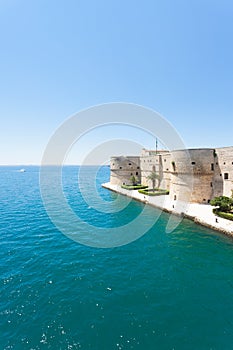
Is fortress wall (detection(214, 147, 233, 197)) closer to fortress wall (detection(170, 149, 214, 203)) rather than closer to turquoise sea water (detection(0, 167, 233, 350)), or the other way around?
fortress wall (detection(170, 149, 214, 203))

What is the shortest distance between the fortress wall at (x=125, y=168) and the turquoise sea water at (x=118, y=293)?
26186 millimetres

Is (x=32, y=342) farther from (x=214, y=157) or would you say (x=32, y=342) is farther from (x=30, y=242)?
(x=214, y=157)

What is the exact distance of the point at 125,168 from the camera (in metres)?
42.4

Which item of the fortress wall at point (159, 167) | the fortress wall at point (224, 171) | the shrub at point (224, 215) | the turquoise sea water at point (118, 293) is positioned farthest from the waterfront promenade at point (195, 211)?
the fortress wall at point (159, 167)

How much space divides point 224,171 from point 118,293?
20238mm

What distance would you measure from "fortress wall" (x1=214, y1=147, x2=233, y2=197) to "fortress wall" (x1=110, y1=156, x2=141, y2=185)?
20259mm

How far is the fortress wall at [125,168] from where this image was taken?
139ft

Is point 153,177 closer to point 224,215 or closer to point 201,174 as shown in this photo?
point 201,174

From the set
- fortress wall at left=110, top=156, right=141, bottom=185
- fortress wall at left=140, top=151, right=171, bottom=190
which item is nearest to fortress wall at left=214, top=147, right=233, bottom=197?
fortress wall at left=140, top=151, right=171, bottom=190

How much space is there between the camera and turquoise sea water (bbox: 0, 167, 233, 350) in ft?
24.2

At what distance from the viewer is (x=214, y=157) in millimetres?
24703

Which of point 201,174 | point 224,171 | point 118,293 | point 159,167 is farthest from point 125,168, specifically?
point 118,293

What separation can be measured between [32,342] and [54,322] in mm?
1064

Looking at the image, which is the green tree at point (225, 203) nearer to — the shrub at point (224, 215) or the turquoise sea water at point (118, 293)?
the shrub at point (224, 215)
